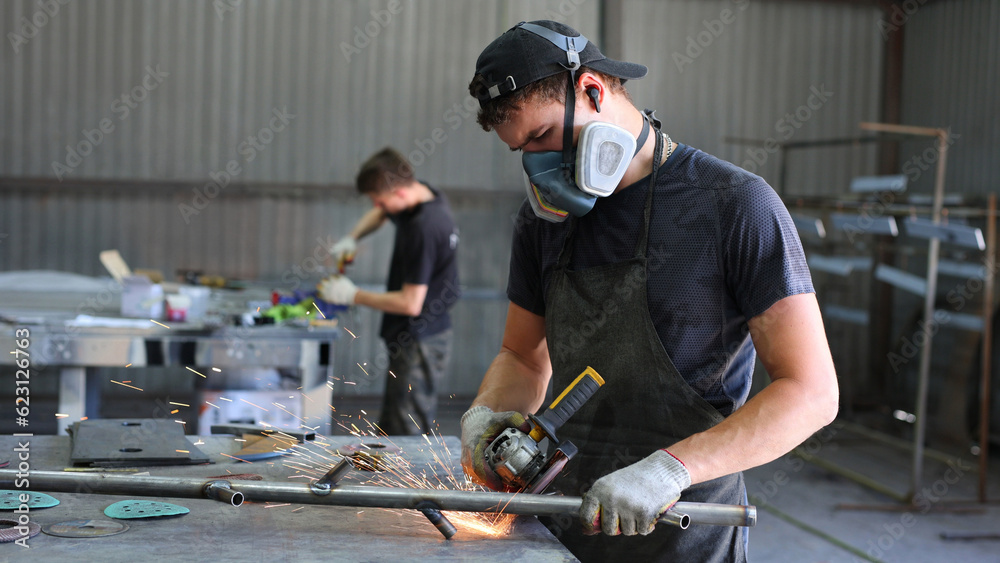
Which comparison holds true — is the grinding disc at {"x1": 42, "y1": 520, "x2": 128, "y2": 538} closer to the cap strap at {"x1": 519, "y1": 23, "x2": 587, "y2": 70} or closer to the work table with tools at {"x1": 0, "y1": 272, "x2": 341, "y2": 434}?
the cap strap at {"x1": 519, "y1": 23, "x2": 587, "y2": 70}

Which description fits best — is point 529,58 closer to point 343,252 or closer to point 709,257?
point 709,257

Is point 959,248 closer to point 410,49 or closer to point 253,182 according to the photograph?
point 410,49

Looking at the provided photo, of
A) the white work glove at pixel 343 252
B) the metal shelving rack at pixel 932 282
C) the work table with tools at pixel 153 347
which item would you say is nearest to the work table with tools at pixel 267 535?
the work table with tools at pixel 153 347

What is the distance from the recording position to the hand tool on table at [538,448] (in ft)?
4.93

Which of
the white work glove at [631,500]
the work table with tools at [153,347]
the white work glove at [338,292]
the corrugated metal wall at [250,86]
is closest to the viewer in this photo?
the white work glove at [631,500]

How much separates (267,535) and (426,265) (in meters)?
2.47

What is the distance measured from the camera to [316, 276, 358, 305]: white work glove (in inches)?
162

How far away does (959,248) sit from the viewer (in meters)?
5.97

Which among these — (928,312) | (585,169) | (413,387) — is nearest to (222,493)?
(585,169)

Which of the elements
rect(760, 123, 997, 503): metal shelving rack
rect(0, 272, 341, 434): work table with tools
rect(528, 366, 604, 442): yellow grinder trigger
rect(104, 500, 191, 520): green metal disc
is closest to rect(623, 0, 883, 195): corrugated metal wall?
rect(760, 123, 997, 503): metal shelving rack

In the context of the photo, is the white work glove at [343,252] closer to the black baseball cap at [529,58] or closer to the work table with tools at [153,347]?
the work table with tools at [153,347]

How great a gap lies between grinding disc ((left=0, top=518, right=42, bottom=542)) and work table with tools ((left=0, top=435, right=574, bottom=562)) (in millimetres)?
15

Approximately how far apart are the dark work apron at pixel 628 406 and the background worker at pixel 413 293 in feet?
7.13

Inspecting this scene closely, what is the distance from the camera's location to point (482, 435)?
1709mm
